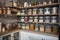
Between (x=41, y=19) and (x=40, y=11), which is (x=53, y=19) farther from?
(x=40, y=11)

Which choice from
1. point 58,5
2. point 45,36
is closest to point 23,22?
point 45,36

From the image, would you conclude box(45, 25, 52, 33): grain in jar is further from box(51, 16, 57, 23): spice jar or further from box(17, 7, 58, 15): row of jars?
box(17, 7, 58, 15): row of jars

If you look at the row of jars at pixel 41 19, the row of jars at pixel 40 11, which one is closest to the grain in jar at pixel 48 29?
the row of jars at pixel 41 19

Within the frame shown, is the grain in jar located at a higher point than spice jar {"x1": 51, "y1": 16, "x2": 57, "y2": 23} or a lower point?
lower

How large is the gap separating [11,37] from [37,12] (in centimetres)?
116

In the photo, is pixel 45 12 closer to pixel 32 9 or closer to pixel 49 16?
pixel 49 16

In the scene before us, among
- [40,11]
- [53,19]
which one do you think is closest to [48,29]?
[53,19]

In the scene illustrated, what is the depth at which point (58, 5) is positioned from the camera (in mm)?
2715

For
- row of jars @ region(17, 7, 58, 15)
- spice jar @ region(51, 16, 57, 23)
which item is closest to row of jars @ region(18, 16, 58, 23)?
spice jar @ region(51, 16, 57, 23)

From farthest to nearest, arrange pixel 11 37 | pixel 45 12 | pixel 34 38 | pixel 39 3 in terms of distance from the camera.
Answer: pixel 39 3 < pixel 45 12 < pixel 34 38 < pixel 11 37

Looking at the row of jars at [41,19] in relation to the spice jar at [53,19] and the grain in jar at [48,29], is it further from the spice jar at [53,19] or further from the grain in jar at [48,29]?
the grain in jar at [48,29]

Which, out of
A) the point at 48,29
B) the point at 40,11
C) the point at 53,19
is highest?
the point at 40,11

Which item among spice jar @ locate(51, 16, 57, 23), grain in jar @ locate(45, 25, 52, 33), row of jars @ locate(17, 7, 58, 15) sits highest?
row of jars @ locate(17, 7, 58, 15)

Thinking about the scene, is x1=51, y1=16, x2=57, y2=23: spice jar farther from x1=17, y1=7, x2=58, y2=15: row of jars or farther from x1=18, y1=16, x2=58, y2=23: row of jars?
x1=17, y1=7, x2=58, y2=15: row of jars
